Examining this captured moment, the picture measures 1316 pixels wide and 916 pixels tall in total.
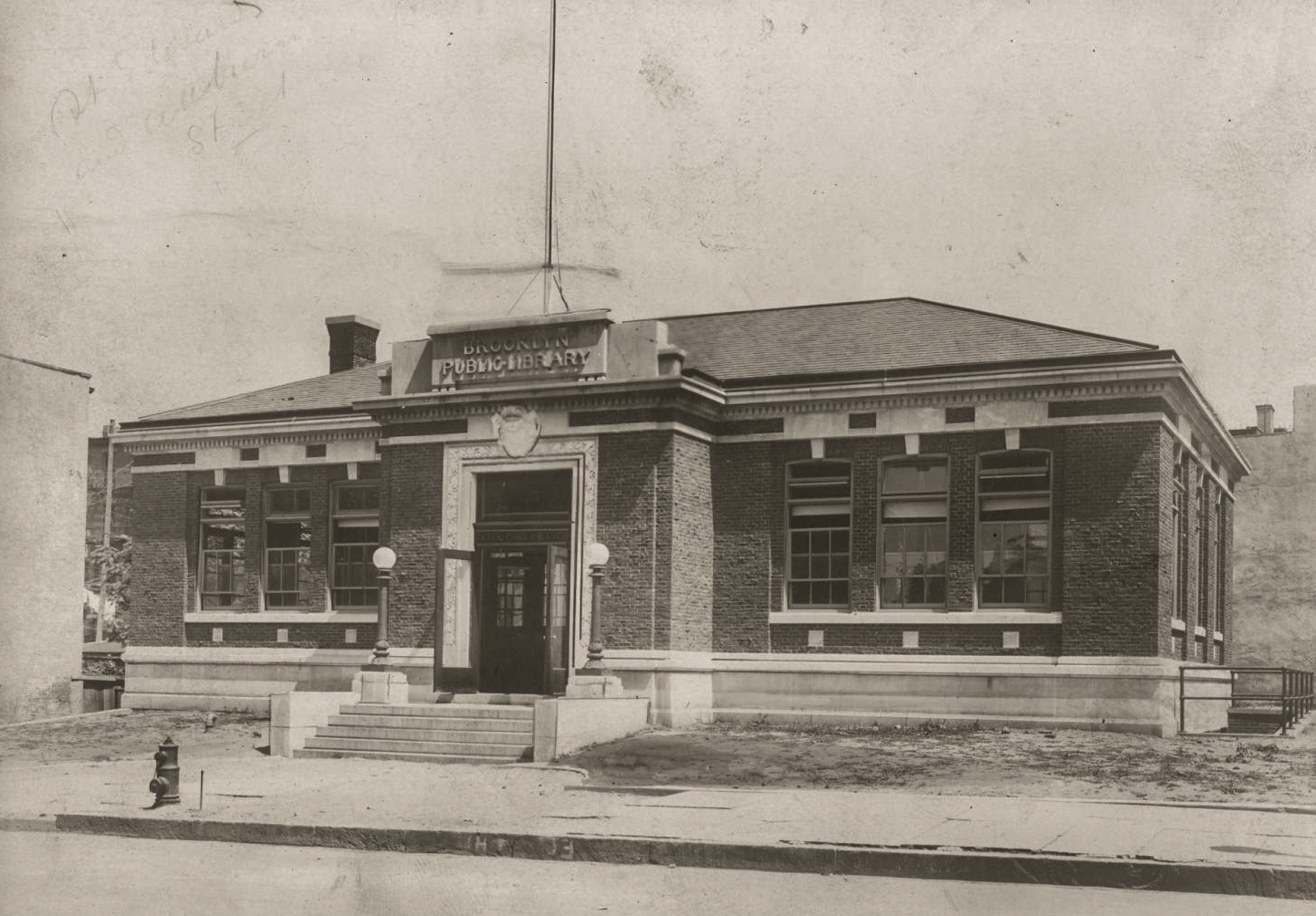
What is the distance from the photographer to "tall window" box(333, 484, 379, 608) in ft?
82.2

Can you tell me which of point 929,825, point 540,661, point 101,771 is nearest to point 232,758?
point 101,771

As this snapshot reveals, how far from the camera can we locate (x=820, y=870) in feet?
34.8

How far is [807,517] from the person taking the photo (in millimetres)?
21984

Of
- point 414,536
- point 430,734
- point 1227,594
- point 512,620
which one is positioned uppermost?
point 414,536

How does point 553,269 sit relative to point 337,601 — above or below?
above

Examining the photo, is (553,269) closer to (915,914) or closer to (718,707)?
(718,707)

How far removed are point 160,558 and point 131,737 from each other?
5.99 m

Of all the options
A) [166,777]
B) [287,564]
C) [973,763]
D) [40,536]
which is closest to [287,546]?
[287,564]

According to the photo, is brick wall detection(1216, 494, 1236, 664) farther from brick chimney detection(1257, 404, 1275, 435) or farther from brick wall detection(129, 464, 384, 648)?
brick wall detection(129, 464, 384, 648)

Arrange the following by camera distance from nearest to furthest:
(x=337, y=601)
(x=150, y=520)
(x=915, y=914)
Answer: (x=915, y=914)
(x=337, y=601)
(x=150, y=520)

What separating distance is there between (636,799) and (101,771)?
7.18 metres

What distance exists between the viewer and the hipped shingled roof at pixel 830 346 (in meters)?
21.3

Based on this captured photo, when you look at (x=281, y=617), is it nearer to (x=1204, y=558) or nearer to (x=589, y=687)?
(x=589, y=687)

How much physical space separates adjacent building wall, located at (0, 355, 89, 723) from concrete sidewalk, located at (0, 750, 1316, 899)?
404 inches
